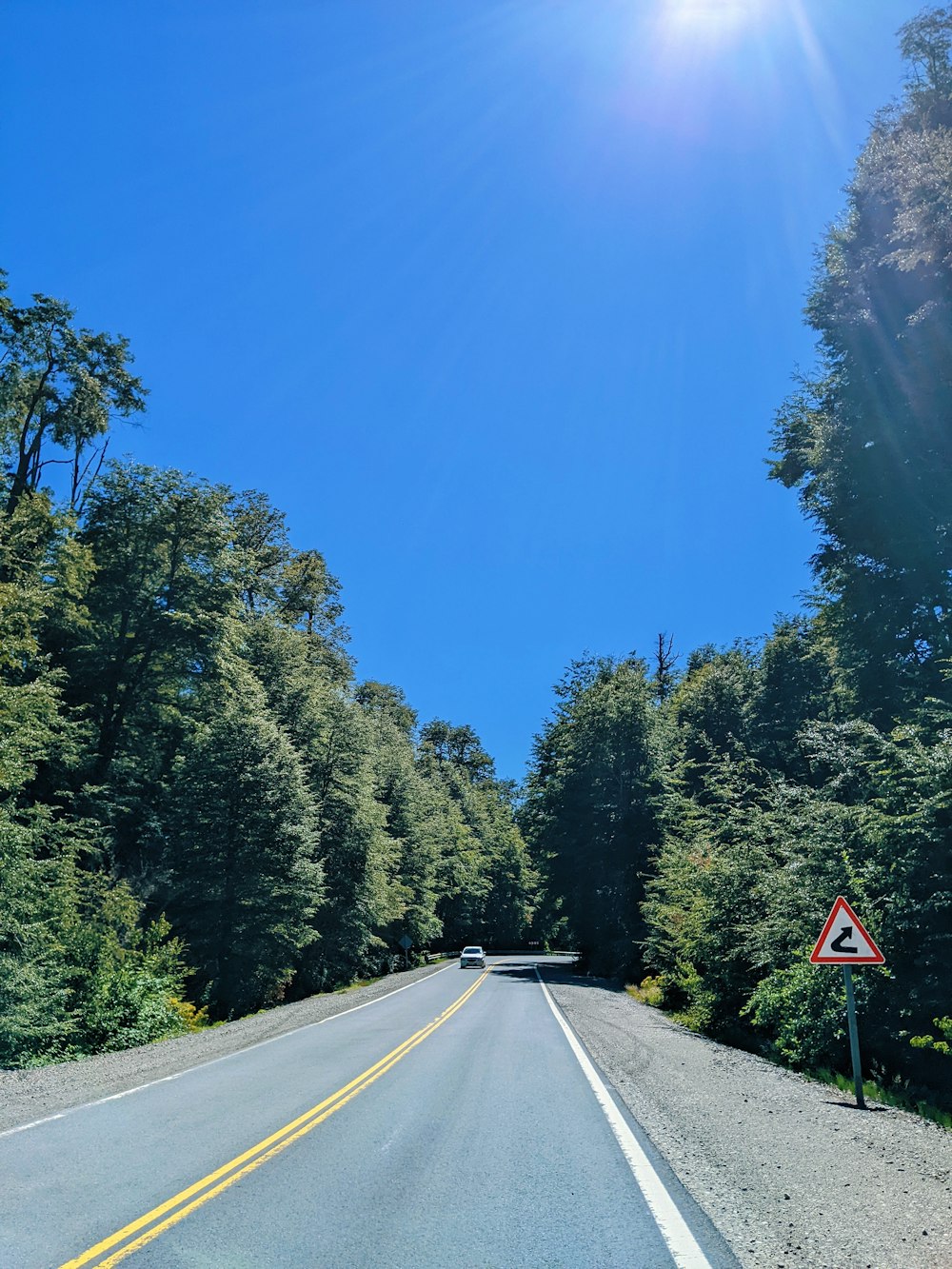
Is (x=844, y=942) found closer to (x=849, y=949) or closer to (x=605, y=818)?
(x=849, y=949)

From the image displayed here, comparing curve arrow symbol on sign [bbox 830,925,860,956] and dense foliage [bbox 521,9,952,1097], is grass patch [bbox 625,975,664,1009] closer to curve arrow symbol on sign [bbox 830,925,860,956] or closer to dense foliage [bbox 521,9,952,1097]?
dense foliage [bbox 521,9,952,1097]

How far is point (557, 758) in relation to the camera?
53938 millimetres

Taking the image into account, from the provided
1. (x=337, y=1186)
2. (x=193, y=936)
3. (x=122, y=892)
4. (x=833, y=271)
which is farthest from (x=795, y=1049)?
(x=193, y=936)

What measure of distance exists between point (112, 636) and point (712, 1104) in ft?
88.6

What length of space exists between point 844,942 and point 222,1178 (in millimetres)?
7278

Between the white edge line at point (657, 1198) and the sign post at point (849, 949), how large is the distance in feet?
9.73

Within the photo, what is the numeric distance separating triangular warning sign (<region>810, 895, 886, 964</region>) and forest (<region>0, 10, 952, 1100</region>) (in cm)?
108

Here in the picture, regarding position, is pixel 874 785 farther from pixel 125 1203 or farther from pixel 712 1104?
pixel 125 1203

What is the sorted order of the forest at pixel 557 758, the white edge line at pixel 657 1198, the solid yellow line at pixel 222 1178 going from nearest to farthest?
the white edge line at pixel 657 1198, the solid yellow line at pixel 222 1178, the forest at pixel 557 758

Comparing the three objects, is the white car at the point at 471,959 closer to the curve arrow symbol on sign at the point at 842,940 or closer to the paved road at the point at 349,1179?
the paved road at the point at 349,1179

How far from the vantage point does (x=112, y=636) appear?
30.6 metres

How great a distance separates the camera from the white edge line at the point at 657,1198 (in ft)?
15.8

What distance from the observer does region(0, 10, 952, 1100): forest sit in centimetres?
1431

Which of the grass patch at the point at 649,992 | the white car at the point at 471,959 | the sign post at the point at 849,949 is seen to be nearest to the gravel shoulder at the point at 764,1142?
the sign post at the point at 849,949
